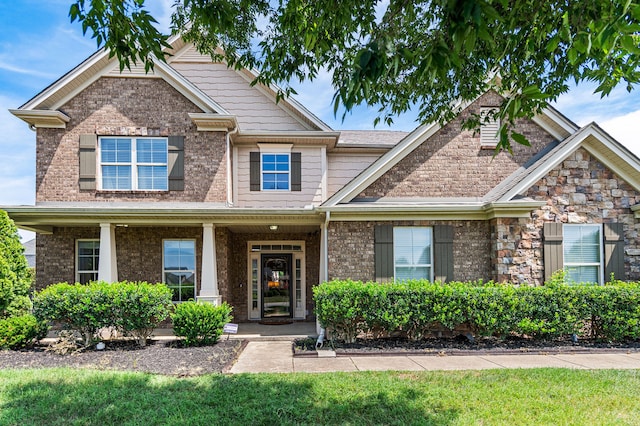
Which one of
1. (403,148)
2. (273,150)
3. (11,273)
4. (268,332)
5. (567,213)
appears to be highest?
(273,150)

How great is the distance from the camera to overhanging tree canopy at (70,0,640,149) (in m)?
2.65

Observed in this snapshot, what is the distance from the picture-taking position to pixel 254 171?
11.8 meters

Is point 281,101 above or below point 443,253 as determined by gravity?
above

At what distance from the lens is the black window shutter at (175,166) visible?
34.8 ft

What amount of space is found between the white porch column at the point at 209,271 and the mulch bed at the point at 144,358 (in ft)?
4.38

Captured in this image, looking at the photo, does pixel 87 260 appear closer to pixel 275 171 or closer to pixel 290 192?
pixel 275 171

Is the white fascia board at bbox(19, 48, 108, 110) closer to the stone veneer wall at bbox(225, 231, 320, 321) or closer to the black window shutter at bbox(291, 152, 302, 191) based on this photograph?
the black window shutter at bbox(291, 152, 302, 191)

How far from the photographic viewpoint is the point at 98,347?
8.32 meters

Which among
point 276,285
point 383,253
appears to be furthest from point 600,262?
point 276,285

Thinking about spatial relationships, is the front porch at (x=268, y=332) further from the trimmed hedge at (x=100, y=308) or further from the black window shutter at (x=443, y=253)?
the black window shutter at (x=443, y=253)

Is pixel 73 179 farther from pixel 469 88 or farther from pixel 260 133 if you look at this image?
pixel 469 88

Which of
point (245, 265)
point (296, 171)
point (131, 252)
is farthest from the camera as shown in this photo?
point (245, 265)

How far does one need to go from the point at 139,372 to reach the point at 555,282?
8682 mm

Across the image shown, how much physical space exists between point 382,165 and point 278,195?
3.48 meters
